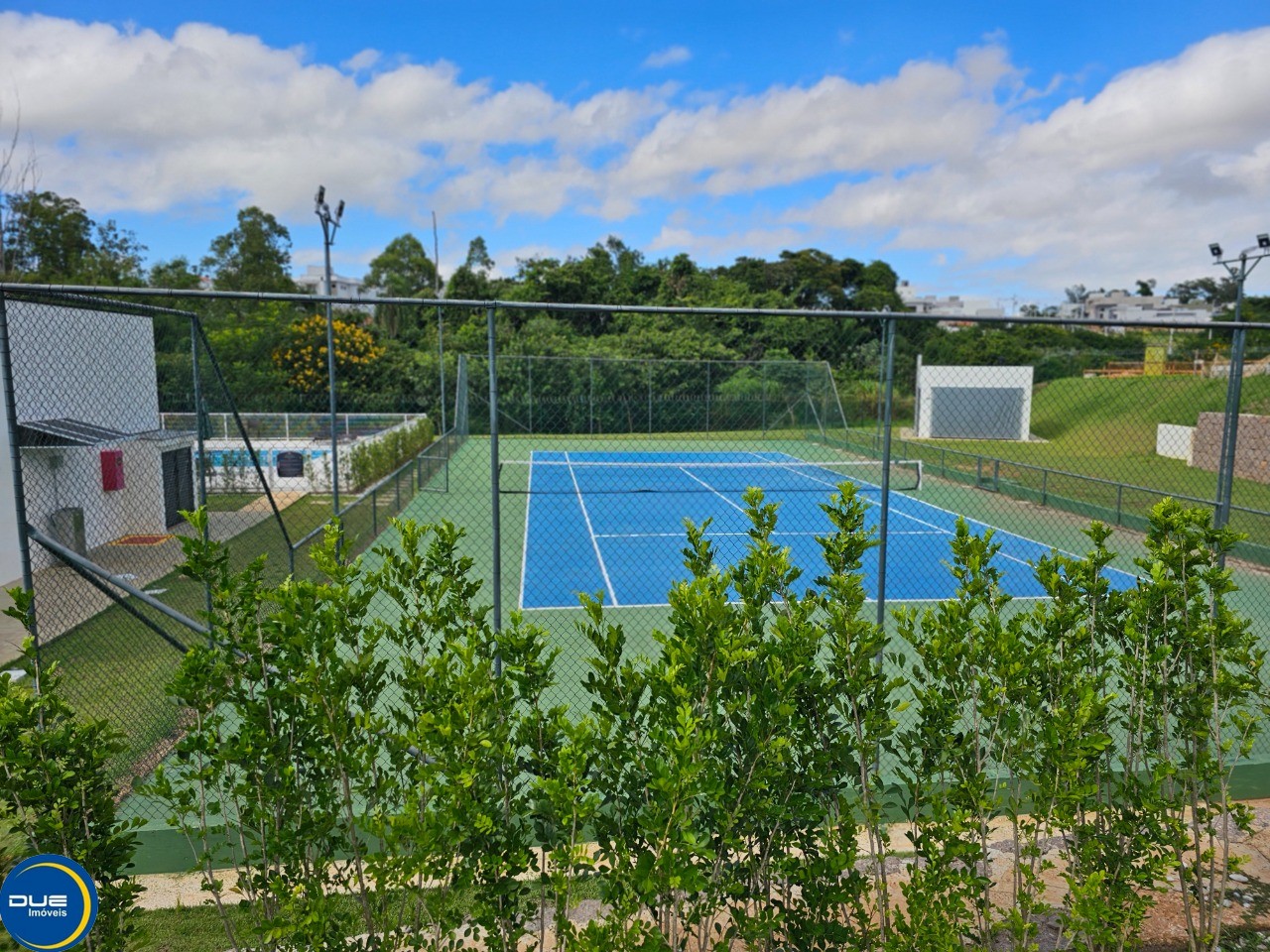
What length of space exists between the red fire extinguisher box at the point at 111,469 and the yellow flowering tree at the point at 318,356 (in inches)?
439

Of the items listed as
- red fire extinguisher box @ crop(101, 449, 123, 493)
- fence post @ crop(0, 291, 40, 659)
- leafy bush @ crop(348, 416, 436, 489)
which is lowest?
leafy bush @ crop(348, 416, 436, 489)

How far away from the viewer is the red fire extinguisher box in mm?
11922

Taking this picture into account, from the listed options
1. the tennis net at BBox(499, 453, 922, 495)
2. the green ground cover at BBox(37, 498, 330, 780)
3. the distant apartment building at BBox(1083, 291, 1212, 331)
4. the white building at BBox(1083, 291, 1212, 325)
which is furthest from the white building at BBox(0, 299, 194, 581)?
the white building at BBox(1083, 291, 1212, 325)

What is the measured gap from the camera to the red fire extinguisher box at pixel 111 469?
39.1 feet

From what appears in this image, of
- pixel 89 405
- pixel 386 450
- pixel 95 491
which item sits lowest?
pixel 386 450

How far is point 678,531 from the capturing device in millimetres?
16375

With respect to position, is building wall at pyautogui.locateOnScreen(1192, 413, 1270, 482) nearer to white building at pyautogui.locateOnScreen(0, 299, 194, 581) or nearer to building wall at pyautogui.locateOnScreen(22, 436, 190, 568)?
white building at pyautogui.locateOnScreen(0, 299, 194, 581)

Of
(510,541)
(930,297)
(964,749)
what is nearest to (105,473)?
(510,541)

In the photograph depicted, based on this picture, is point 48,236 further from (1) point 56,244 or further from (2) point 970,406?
(2) point 970,406

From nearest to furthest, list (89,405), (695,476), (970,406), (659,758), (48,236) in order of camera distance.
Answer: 1. (659,758)
2. (89,405)
3. (695,476)
4. (970,406)
5. (48,236)

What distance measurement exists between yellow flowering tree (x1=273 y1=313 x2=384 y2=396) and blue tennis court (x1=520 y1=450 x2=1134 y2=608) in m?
6.35

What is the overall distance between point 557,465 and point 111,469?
24.2 feet

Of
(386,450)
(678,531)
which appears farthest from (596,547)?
(386,450)

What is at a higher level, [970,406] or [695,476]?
[970,406]
